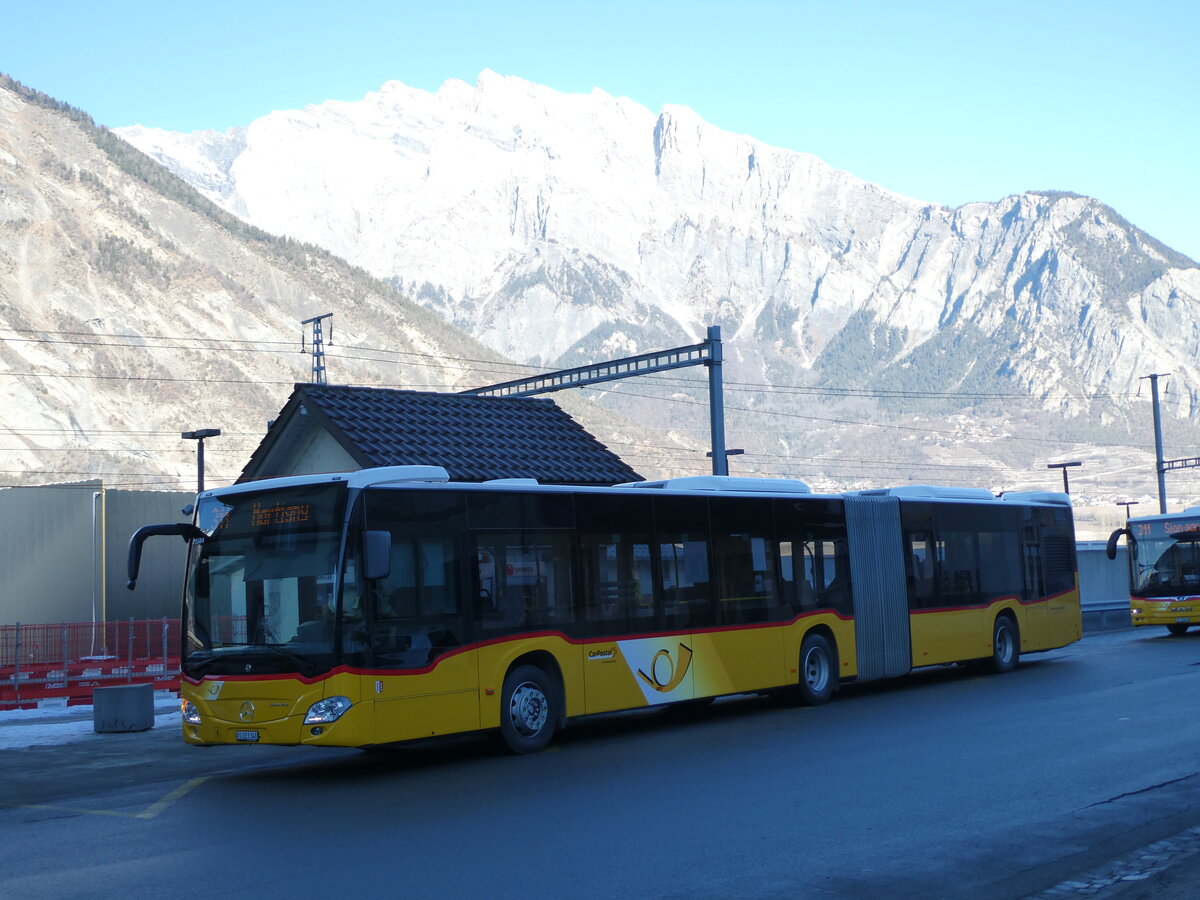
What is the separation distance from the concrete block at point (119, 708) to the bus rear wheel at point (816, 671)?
8.29 metres

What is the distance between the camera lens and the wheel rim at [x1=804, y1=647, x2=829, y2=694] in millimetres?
17566

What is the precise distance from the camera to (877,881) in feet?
24.8

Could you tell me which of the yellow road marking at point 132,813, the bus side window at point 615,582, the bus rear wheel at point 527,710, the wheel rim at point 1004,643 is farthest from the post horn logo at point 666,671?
the wheel rim at point 1004,643

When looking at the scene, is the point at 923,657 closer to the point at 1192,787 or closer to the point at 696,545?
the point at 696,545

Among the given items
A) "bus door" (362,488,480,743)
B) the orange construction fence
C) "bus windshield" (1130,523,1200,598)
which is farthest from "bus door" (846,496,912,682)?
"bus windshield" (1130,523,1200,598)

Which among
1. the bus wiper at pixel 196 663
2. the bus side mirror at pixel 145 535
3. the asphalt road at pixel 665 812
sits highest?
the bus side mirror at pixel 145 535

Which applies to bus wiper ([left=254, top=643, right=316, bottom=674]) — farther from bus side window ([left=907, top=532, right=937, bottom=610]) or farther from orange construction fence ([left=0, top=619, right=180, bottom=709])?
orange construction fence ([left=0, top=619, right=180, bottom=709])

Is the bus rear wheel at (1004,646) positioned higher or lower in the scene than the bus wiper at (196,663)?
lower

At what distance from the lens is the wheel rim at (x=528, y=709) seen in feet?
44.3

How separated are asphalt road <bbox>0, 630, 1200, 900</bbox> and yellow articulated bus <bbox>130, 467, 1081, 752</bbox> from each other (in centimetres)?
66

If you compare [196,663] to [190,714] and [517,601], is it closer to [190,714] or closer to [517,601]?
[190,714]

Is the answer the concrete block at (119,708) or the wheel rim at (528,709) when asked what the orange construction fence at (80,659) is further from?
the wheel rim at (528,709)

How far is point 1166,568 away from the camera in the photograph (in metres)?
30.3

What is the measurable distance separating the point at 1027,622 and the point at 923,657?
3395mm
